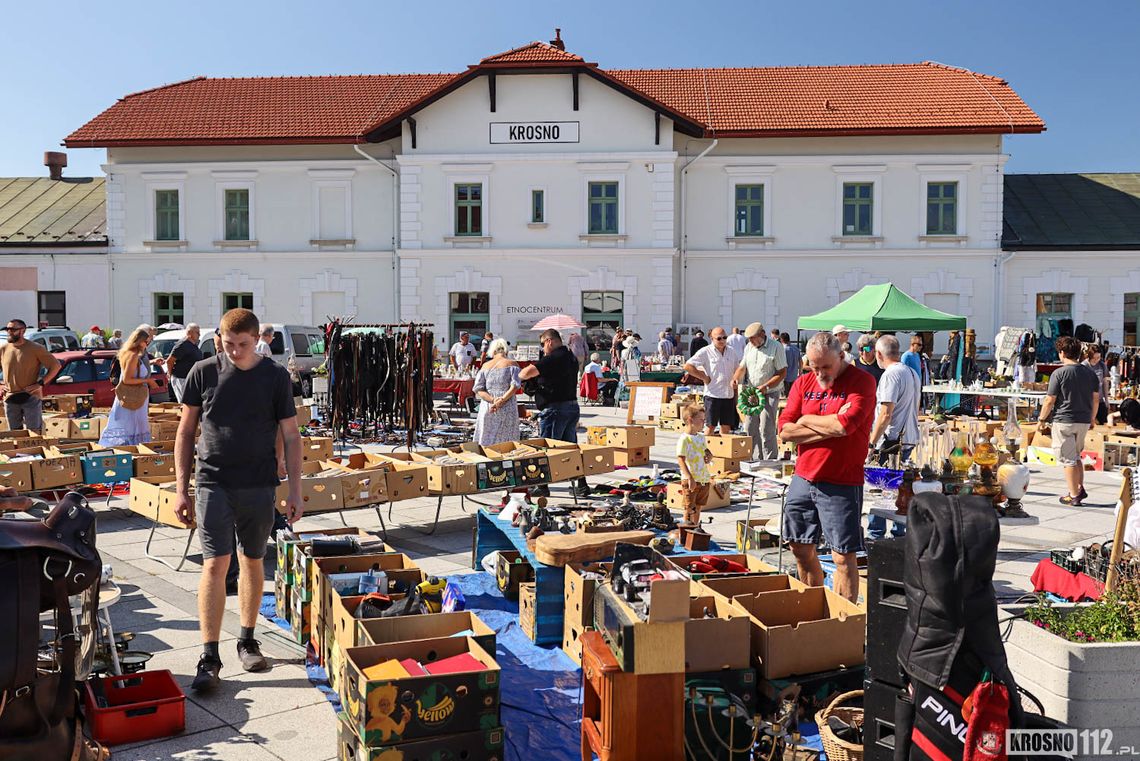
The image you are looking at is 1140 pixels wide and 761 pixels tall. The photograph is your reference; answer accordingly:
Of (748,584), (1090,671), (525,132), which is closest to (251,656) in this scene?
(748,584)

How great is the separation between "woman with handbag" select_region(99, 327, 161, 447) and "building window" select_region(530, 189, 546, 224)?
18.7 metres

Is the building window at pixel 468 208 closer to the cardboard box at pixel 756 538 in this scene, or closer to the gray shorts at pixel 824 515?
the cardboard box at pixel 756 538

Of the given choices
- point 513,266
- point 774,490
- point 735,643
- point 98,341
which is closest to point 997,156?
point 513,266

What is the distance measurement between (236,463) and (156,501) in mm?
2931

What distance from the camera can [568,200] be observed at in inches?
1126

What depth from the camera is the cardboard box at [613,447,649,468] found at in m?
11.8

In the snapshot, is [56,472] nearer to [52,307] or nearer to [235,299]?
[235,299]

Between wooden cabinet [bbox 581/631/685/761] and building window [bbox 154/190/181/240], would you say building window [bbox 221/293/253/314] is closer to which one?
building window [bbox 154/190/181/240]

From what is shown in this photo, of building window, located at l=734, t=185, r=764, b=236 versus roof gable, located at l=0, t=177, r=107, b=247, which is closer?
building window, located at l=734, t=185, r=764, b=236

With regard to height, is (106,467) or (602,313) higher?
(602,313)

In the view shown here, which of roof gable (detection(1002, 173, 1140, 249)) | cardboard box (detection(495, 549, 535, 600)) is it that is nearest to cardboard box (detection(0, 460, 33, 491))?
cardboard box (detection(495, 549, 535, 600))

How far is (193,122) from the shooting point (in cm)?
3041

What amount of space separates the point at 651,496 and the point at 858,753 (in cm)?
556

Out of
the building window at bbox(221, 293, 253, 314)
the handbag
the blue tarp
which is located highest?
the building window at bbox(221, 293, 253, 314)
